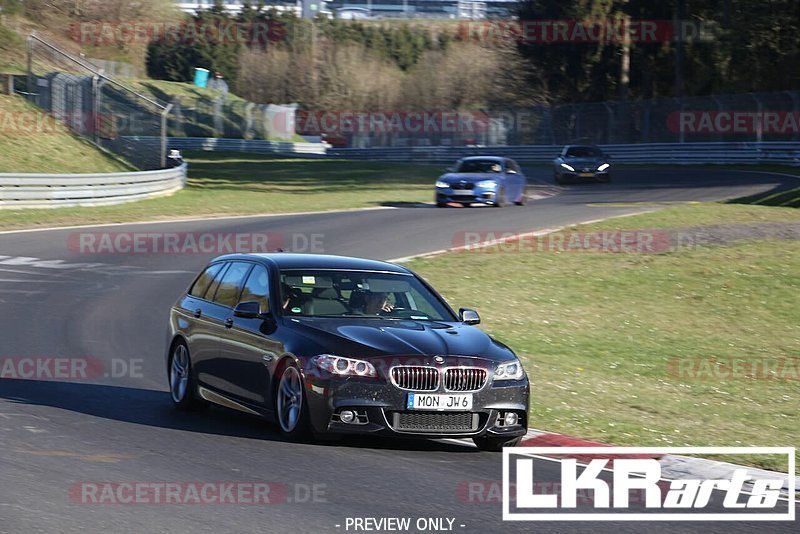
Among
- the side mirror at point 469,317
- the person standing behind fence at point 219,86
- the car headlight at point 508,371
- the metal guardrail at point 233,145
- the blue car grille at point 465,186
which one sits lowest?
the metal guardrail at point 233,145

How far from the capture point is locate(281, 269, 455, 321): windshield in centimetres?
1016

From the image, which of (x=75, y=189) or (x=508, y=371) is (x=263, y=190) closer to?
(x=75, y=189)

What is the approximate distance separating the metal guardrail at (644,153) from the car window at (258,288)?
46.4 meters

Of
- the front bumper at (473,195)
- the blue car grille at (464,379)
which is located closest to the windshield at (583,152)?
the front bumper at (473,195)

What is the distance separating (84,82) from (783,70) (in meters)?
39.1

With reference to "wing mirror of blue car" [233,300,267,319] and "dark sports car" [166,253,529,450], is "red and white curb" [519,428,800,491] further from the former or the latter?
"wing mirror of blue car" [233,300,267,319]

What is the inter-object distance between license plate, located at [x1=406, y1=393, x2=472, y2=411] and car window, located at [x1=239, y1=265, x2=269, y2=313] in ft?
5.71

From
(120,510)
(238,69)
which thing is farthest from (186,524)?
(238,69)

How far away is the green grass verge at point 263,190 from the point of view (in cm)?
3331

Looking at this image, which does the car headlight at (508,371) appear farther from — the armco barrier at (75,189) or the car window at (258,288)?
the armco barrier at (75,189)

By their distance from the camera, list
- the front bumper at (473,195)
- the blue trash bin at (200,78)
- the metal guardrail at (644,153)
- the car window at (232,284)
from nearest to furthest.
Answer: the car window at (232,284)
the front bumper at (473,195)
the metal guardrail at (644,153)
the blue trash bin at (200,78)

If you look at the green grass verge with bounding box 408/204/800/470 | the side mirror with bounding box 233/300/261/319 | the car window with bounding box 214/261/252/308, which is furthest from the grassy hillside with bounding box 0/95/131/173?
the side mirror with bounding box 233/300/261/319

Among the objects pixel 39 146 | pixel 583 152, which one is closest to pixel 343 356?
pixel 39 146

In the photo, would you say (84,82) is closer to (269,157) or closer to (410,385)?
(269,157)
